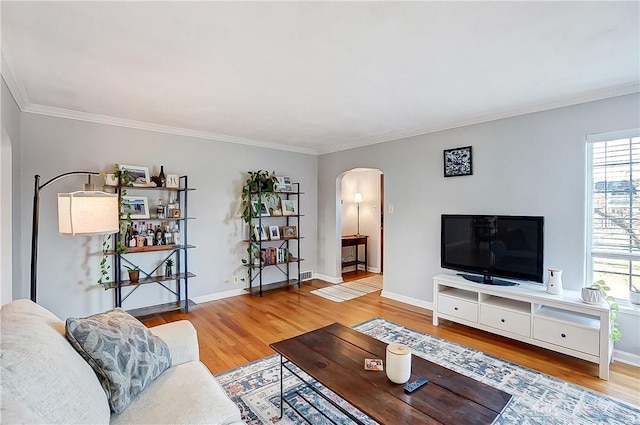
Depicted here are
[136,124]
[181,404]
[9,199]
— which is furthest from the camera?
[136,124]

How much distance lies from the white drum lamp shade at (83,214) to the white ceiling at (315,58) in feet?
3.29

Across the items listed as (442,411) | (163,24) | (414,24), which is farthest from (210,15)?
(442,411)

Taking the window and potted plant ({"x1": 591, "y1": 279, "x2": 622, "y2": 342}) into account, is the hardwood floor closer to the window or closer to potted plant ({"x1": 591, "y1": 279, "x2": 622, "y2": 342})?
potted plant ({"x1": 591, "y1": 279, "x2": 622, "y2": 342})

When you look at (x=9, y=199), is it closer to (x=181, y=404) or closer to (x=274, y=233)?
(x=181, y=404)

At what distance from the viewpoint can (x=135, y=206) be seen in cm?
386

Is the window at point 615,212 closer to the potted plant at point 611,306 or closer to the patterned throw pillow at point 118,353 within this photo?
the potted plant at point 611,306

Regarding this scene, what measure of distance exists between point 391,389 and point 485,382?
53.5 inches

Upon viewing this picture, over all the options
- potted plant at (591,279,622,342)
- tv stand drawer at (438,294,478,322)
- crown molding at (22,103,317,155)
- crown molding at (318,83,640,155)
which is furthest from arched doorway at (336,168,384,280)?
potted plant at (591,279,622,342)

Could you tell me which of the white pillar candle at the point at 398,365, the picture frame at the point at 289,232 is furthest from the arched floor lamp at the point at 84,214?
the picture frame at the point at 289,232

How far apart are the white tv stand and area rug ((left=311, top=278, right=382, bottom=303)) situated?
4.91 feet

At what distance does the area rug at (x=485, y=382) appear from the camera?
6.69ft

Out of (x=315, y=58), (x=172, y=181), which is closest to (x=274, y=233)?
(x=172, y=181)

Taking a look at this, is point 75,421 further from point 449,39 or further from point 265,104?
point 265,104

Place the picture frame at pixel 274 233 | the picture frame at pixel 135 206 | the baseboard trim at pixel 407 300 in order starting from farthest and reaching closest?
the picture frame at pixel 274 233 → the baseboard trim at pixel 407 300 → the picture frame at pixel 135 206
